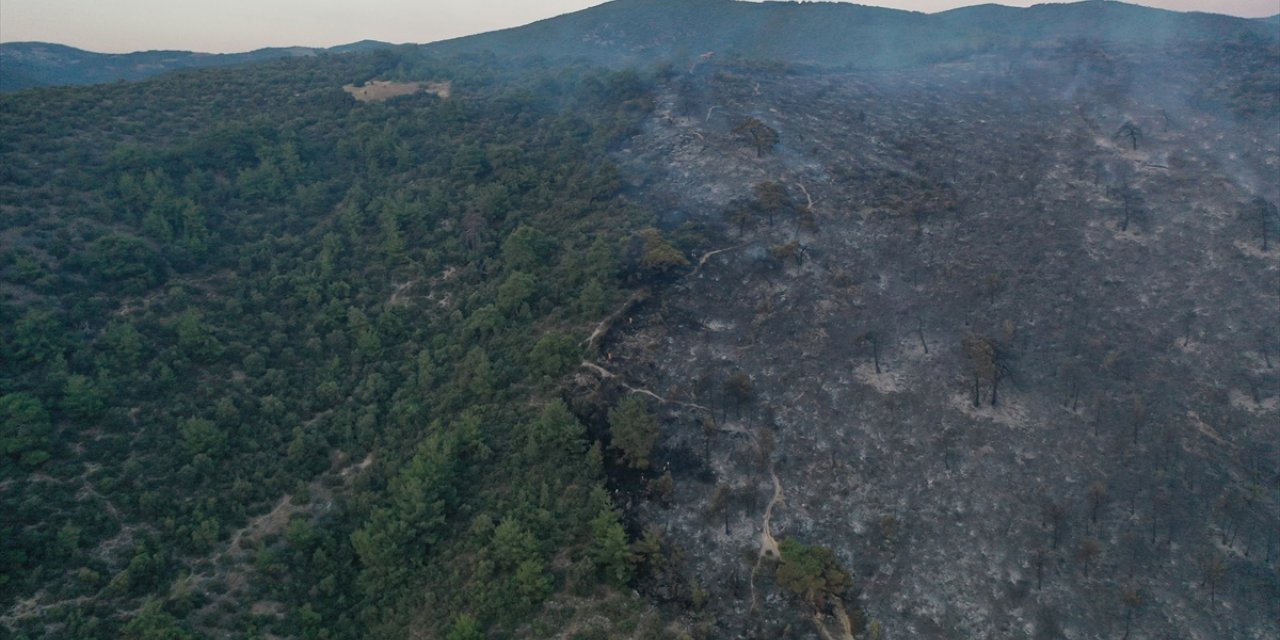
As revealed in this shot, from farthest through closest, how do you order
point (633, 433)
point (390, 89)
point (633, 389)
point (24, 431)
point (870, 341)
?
point (390, 89), point (870, 341), point (633, 389), point (633, 433), point (24, 431)

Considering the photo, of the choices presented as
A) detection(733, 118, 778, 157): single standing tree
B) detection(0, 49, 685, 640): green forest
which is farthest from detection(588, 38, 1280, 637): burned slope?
detection(0, 49, 685, 640): green forest

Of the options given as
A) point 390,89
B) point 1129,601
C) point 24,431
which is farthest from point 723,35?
point 24,431

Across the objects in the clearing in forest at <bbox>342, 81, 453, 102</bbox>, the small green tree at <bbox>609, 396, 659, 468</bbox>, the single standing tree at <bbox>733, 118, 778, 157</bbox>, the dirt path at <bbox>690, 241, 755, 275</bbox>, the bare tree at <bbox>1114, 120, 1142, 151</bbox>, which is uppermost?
the clearing in forest at <bbox>342, 81, 453, 102</bbox>

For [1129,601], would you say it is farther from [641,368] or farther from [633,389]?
[641,368]

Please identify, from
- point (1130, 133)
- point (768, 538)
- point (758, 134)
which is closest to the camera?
point (768, 538)

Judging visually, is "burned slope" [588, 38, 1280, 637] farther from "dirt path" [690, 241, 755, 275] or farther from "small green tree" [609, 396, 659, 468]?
"small green tree" [609, 396, 659, 468]

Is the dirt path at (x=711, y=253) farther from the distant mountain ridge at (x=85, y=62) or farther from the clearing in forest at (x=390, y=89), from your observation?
the distant mountain ridge at (x=85, y=62)

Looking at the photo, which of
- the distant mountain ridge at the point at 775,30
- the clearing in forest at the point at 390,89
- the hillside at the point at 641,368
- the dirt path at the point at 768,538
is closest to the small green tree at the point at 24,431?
the hillside at the point at 641,368
